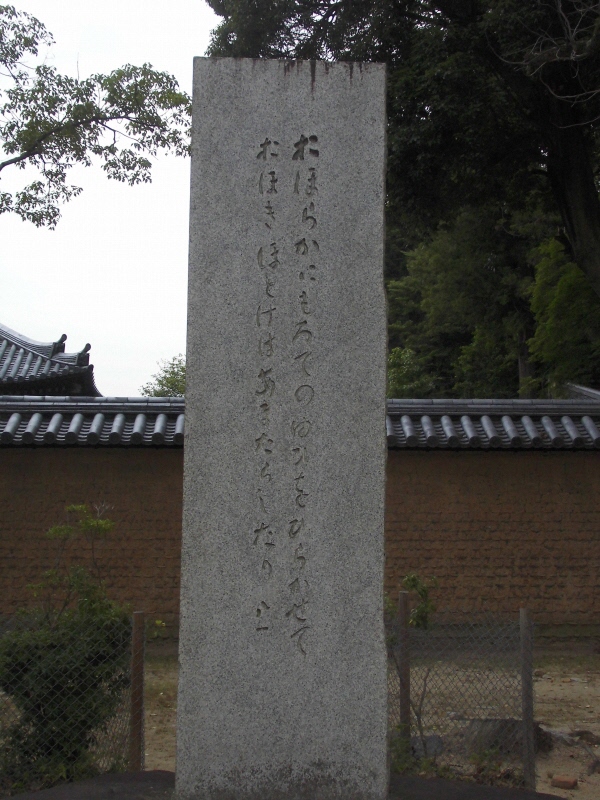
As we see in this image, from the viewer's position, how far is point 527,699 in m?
4.50

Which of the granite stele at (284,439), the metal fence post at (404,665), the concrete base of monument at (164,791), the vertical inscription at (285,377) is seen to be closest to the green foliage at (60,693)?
the concrete base of monument at (164,791)

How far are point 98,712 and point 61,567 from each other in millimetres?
4823

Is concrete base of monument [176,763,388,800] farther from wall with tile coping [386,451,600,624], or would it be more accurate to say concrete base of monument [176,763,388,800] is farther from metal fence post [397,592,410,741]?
wall with tile coping [386,451,600,624]

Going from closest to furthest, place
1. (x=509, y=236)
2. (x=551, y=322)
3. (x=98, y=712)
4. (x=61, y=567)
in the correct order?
(x=98, y=712) → (x=61, y=567) → (x=551, y=322) → (x=509, y=236)

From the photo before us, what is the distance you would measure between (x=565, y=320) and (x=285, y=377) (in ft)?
39.8

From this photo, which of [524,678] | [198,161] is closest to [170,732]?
[524,678]

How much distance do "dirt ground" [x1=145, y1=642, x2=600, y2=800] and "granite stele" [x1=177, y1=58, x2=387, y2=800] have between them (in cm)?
203

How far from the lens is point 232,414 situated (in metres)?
3.59

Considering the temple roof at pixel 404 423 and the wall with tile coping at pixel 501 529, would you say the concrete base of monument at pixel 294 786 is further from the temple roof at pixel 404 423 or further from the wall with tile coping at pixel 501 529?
the wall with tile coping at pixel 501 529

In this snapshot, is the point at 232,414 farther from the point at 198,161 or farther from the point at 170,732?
the point at 170,732

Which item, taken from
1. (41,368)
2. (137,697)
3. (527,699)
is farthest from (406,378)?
(137,697)

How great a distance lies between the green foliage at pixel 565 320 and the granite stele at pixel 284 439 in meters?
11.2

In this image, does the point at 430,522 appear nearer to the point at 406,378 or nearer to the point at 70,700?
the point at 70,700

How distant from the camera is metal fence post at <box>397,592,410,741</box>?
15.3 feet
